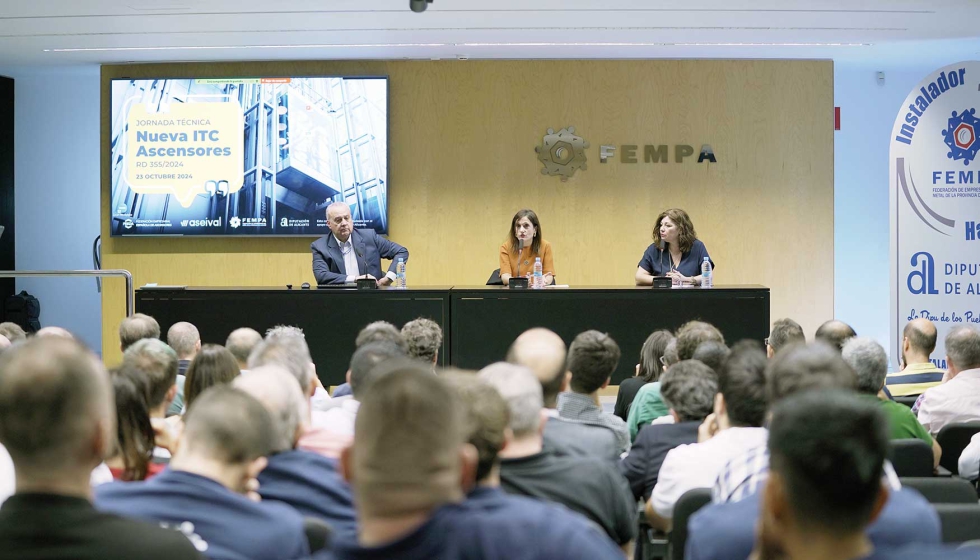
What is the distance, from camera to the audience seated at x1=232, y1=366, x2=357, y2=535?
231 centimetres

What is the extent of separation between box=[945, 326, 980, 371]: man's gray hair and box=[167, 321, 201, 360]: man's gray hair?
349 cm

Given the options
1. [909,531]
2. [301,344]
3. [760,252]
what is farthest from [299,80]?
[909,531]

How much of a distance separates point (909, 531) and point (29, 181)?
35.3 feet

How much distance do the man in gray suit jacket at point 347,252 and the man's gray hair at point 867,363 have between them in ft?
13.8

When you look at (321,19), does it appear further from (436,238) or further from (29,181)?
(29,181)

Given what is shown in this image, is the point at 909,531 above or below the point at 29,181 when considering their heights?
below

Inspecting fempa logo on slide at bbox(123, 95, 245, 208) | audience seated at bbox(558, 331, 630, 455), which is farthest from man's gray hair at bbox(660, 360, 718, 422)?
fempa logo on slide at bbox(123, 95, 245, 208)

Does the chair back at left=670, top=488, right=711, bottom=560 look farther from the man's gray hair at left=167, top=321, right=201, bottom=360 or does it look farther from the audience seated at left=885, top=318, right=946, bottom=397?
the man's gray hair at left=167, top=321, right=201, bottom=360

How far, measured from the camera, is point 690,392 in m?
3.17

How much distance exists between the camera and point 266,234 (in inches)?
349

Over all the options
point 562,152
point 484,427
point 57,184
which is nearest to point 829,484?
point 484,427

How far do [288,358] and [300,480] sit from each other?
0.86m

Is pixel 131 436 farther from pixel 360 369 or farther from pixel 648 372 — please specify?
pixel 648 372

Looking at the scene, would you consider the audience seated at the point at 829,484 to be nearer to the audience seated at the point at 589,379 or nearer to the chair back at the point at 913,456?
the chair back at the point at 913,456
